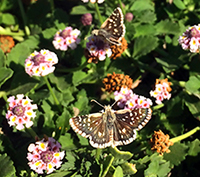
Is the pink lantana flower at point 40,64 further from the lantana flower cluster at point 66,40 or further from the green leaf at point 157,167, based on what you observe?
the green leaf at point 157,167

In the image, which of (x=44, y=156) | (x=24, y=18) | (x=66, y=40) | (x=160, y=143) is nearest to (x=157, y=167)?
(x=160, y=143)

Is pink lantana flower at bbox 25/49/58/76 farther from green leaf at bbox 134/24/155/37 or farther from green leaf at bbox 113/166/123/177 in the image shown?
green leaf at bbox 134/24/155/37

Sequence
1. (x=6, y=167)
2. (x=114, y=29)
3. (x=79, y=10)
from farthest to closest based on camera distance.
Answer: (x=79, y=10) < (x=114, y=29) < (x=6, y=167)

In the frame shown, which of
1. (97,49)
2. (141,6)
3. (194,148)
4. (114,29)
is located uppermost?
(114,29)

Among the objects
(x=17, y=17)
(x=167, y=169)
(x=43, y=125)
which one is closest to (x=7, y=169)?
(x=43, y=125)

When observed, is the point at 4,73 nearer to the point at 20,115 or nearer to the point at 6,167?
the point at 20,115

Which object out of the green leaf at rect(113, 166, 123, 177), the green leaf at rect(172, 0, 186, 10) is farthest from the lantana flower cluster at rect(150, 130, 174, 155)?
the green leaf at rect(172, 0, 186, 10)


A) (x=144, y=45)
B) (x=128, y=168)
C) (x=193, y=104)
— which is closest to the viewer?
(x=128, y=168)

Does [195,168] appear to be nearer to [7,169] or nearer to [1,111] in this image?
[7,169]
